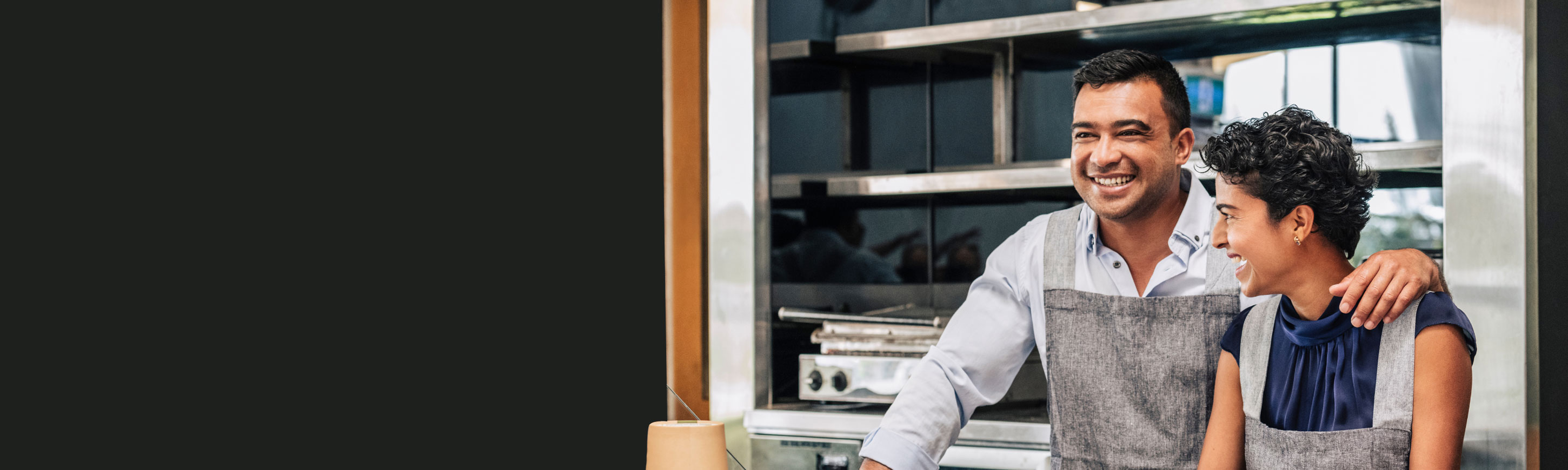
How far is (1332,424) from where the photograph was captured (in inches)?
51.1

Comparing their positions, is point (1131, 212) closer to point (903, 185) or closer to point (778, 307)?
point (903, 185)

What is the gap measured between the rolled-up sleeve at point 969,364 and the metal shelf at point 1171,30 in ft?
1.40

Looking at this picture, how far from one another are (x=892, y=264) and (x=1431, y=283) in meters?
1.34

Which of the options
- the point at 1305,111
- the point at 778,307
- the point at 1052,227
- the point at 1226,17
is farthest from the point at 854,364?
the point at 1305,111

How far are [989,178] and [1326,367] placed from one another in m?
0.89

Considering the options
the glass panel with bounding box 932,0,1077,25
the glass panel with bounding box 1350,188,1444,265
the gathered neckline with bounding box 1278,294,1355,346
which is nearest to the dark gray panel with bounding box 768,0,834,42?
the glass panel with bounding box 932,0,1077,25

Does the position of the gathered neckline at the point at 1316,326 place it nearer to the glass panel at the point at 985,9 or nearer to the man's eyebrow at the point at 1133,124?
the man's eyebrow at the point at 1133,124

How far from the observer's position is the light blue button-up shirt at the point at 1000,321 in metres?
1.66

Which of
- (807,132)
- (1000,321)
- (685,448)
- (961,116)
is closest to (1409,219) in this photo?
(1000,321)

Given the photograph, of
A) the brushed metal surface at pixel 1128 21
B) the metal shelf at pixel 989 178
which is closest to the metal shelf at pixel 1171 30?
the brushed metal surface at pixel 1128 21

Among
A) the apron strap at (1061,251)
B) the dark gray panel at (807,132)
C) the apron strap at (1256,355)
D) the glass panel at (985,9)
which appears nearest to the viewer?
the apron strap at (1256,355)

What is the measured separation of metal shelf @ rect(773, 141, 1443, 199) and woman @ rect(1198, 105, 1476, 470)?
44 cm

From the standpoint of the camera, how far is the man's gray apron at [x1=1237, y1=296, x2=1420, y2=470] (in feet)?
4.02

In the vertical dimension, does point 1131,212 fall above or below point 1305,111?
below
